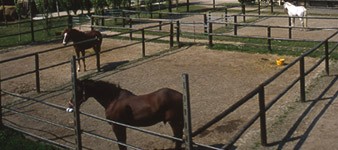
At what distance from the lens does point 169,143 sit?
7.84m

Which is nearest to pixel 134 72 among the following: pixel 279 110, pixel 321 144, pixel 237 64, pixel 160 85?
pixel 160 85

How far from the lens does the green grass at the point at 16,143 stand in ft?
25.3

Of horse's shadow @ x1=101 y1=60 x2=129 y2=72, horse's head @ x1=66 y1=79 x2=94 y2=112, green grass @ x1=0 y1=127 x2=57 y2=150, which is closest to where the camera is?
horse's head @ x1=66 y1=79 x2=94 y2=112

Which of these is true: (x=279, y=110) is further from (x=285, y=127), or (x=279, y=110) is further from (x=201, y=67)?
(x=201, y=67)

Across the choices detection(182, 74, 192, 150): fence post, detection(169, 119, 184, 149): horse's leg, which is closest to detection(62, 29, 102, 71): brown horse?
detection(169, 119, 184, 149): horse's leg

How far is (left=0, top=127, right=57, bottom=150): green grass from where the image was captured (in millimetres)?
7711

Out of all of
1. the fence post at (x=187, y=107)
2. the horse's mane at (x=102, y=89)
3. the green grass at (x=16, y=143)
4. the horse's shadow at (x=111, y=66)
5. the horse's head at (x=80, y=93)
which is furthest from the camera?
the horse's shadow at (x=111, y=66)

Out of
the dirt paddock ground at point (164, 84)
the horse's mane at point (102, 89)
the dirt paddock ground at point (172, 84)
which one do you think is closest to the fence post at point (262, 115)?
the dirt paddock ground at point (164, 84)

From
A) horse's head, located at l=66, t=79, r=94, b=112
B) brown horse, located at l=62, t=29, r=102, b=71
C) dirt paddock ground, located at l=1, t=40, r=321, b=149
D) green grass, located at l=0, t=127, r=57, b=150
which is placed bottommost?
green grass, located at l=0, t=127, r=57, b=150

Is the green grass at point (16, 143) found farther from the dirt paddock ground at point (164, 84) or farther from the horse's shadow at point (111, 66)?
the horse's shadow at point (111, 66)

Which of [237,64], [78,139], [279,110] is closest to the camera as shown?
[78,139]

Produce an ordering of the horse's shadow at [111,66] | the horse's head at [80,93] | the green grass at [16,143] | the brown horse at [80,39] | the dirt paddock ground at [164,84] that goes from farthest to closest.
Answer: the horse's shadow at [111,66], the brown horse at [80,39], the dirt paddock ground at [164,84], the green grass at [16,143], the horse's head at [80,93]

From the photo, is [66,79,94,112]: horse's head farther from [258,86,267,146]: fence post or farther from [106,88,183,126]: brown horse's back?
[258,86,267,146]: fence post

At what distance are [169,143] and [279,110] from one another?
8.79 ft
